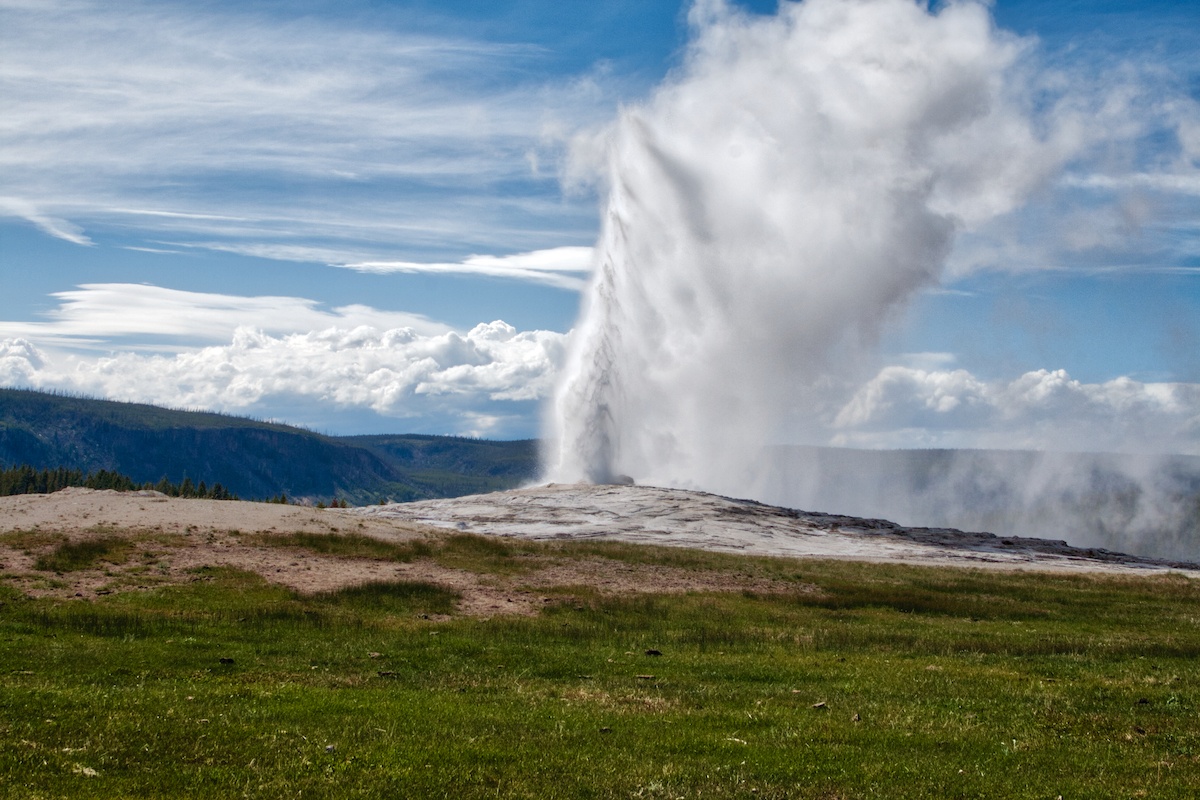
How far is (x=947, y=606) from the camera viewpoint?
38.0 metres

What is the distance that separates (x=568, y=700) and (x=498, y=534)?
4770cm

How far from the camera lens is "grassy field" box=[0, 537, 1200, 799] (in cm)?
1241

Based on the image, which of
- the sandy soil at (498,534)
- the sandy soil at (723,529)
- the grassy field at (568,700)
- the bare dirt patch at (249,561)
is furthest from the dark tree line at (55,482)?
the grassy field at (568,700)

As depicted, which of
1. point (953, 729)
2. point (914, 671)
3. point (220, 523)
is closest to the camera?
point (953, 729)

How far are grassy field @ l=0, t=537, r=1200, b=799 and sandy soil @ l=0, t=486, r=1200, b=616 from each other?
242cm

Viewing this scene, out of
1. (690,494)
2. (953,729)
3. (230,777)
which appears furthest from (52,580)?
(690,494)

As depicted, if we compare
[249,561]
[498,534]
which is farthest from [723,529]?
[249,561]

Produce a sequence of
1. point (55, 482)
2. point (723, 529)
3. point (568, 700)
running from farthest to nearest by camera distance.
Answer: point (55, 482) < point (723, 529) < point (568, 700)

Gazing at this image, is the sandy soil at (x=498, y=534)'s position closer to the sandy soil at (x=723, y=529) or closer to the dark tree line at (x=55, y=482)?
the sandy soil at (x=723, y=529)

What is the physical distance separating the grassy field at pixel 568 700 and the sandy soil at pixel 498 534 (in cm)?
242

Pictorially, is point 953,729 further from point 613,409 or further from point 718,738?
point 613,409

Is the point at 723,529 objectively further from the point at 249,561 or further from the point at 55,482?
the point at 55,482

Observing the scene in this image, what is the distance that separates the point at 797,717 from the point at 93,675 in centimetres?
1323

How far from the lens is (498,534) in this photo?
65000 mm
